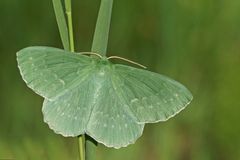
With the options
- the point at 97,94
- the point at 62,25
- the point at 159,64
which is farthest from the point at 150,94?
the point at 159,64

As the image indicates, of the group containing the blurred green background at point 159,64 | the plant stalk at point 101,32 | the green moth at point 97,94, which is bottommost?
the blurred green background at point 159,64

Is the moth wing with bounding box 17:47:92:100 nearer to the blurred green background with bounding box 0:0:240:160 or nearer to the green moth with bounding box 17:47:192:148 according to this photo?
the green moth with bounding box 17:47:192:148

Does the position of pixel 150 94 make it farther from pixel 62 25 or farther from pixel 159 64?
pixel 159 64

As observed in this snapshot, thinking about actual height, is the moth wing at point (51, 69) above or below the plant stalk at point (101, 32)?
below

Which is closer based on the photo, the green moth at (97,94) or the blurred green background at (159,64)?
the green moth at (97,94)

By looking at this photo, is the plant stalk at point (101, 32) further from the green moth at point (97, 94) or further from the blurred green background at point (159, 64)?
the blurred green background at point (159, 64)

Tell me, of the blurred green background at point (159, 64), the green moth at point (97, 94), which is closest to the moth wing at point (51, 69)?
the green moth at point (97, 94)
